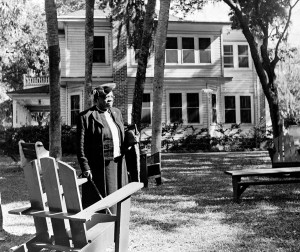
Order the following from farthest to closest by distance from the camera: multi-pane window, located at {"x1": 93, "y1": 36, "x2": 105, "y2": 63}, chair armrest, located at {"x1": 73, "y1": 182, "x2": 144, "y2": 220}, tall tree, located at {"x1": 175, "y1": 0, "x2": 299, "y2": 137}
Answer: multi-pane window, located at {"x1": 93, "y1": 36, "x2": 105, "y2": 63} → tall tree, located at {"x1": 175, "y1": 0, "x2": 299, "y2": 137} → chair armrest, located at {"x1": 73, "y1": 182, "x2": 144, "y2": 220}

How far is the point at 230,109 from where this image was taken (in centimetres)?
2716

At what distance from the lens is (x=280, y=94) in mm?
33156

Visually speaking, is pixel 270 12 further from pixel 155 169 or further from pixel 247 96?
pixel 247 96

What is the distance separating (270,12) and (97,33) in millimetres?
11333

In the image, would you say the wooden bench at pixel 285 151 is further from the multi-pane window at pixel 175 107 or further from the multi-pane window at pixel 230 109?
the multi-pane window at pixel 230 109

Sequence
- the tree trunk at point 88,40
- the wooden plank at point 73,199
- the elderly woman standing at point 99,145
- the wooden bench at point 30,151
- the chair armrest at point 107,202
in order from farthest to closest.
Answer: the tree trunk at point 88,40
the wooden bench at point 30,151
the elderly woman standing at point 99,145
the wooden plank at point 73,199
the chair armrest at point 107,202

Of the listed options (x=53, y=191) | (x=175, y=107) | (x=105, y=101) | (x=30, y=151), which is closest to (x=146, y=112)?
(x=175, y=107)

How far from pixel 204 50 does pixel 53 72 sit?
16.3 meters

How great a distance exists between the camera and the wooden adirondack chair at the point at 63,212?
359cm

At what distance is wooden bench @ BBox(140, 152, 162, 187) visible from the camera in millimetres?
9844

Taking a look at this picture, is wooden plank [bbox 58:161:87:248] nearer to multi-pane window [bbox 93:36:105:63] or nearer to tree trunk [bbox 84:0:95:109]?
tree trunk [bbox 84:0:95:109]

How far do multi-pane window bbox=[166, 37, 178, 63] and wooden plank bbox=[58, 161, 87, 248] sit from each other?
22.5 meters

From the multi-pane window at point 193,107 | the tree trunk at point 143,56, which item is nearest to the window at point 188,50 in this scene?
the multi-pane window at point 193,107

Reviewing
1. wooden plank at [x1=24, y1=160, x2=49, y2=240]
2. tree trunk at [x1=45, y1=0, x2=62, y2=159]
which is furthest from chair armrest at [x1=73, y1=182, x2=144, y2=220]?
tree trunk at [x1=45, y1=0, x2=62, y2=159]
